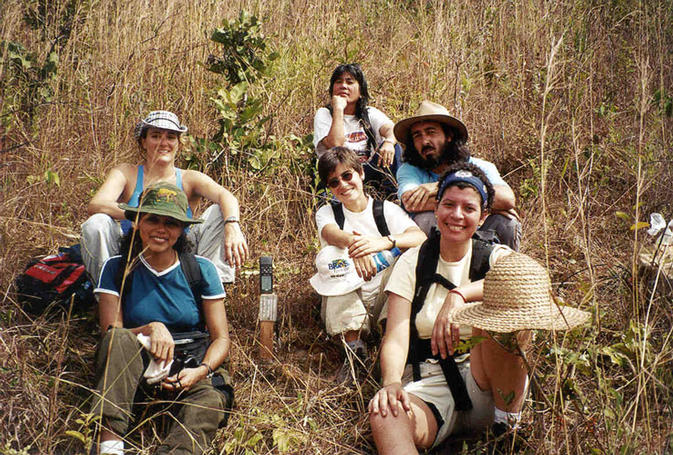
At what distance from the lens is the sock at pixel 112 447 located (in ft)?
7.96

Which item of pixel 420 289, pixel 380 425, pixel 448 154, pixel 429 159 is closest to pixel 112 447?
pixel 380 425

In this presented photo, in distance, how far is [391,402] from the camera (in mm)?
2393

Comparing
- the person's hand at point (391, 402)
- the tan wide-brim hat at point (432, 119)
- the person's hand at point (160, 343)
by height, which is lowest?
the person's hand at point (391, 402)

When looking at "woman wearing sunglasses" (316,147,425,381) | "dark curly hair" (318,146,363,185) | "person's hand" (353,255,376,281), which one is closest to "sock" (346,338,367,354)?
"woman wearing sunglasses" (316,147,425,381)

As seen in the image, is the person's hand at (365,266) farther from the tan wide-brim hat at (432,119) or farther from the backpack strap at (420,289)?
the tan wide-brim hat at (432,119)

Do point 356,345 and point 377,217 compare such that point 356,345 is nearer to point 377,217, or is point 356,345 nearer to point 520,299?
point 377,217

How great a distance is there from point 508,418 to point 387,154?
7.80 ft

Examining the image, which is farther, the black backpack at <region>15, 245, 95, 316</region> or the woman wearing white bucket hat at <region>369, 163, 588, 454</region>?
the black backpack at <region>15, 245, 95, 316</region>

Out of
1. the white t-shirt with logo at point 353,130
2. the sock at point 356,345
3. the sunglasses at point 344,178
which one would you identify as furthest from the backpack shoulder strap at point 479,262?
the white t-shirt with logo at point 353,130

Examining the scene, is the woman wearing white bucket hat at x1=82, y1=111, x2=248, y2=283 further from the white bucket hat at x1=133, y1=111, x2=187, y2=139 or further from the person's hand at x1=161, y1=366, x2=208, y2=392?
the person's hand at x1=161, y1=366, x2=208, y2=392

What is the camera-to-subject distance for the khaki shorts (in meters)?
2.55

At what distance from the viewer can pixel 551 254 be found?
13.7 feet

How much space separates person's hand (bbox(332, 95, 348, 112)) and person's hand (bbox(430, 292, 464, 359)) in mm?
2433

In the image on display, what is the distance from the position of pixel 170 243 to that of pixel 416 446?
1.45m
